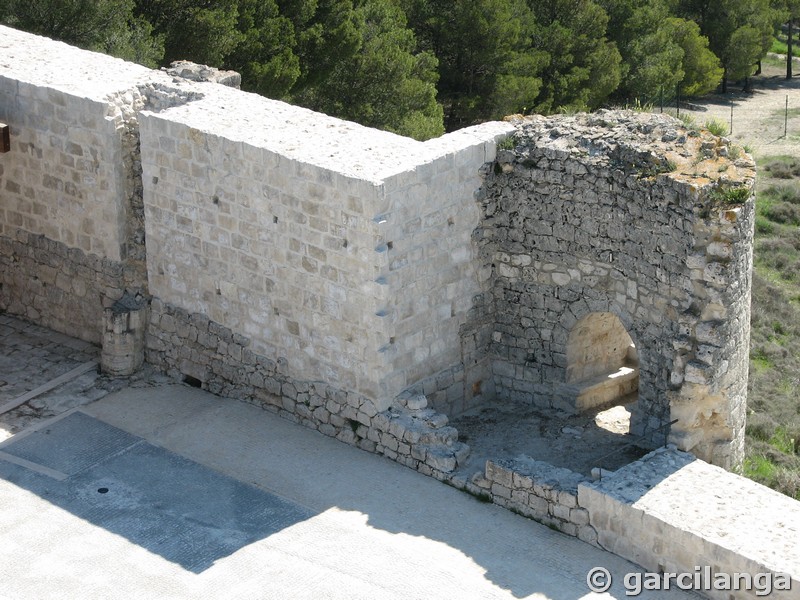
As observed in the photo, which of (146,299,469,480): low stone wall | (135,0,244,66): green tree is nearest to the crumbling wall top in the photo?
(146,299,469,480): low stone wall

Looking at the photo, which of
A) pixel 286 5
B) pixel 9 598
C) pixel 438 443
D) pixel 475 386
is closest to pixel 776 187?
pixel 286 5

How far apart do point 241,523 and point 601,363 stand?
4940 millimetres

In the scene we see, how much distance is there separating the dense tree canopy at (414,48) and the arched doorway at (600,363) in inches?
119

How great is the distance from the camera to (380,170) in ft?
44.5

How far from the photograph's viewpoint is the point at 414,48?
2697 centimetres

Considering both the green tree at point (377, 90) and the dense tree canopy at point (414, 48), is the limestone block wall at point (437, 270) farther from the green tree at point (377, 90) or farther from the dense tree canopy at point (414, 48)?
the green tree at point (377, 90)

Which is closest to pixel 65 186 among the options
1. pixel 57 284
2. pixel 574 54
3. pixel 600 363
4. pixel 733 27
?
pixel 57 284

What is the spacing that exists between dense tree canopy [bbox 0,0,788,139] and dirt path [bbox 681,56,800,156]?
A: 129cm

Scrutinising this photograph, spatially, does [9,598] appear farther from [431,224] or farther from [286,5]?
[286,5]

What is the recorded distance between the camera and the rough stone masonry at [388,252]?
13727 millimetres

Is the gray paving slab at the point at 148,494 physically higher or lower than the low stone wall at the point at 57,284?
lower

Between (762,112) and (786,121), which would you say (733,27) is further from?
(786,121)

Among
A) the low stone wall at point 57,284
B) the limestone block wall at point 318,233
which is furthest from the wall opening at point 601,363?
the low stone wall at point 57,284

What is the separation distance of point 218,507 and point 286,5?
1235cm
